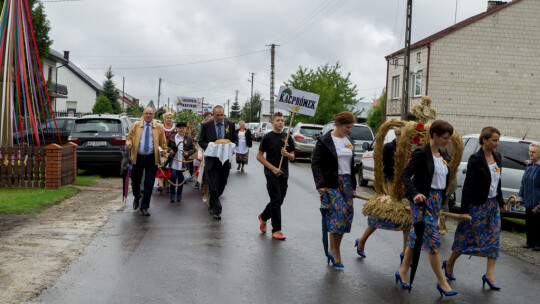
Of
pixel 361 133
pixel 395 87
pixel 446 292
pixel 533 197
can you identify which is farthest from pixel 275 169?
pixel 395 87

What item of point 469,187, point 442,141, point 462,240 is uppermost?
point 442,141

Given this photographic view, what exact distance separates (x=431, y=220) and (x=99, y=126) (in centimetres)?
1288

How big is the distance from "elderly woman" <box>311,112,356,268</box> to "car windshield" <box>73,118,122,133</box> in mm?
11174

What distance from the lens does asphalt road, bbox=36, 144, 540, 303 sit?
548 centimetres

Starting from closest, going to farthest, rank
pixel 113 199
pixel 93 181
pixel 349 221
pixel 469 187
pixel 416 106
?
pixel 469 187
pixel 349 221
pixel 416 106
pixel 113 199
pixel 93 181

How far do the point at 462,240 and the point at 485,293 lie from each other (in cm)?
60

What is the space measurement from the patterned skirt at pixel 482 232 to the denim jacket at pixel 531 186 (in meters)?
2.64

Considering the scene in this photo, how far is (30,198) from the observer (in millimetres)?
11242

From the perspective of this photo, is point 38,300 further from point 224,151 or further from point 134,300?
point 224,151

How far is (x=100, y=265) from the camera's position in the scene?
6461 millimetres

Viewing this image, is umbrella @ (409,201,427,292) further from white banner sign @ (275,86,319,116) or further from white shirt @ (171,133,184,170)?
white shirt @ (171,133,184,170)

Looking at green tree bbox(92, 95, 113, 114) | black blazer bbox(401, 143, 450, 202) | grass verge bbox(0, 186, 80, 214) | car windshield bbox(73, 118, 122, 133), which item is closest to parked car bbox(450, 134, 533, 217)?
black blazer bbox(401, 143, 450, 202)

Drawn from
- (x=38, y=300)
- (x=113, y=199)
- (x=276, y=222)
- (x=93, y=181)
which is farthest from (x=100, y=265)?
(x=93, y=181)

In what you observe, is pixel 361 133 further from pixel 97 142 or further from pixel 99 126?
pixel 97 142
